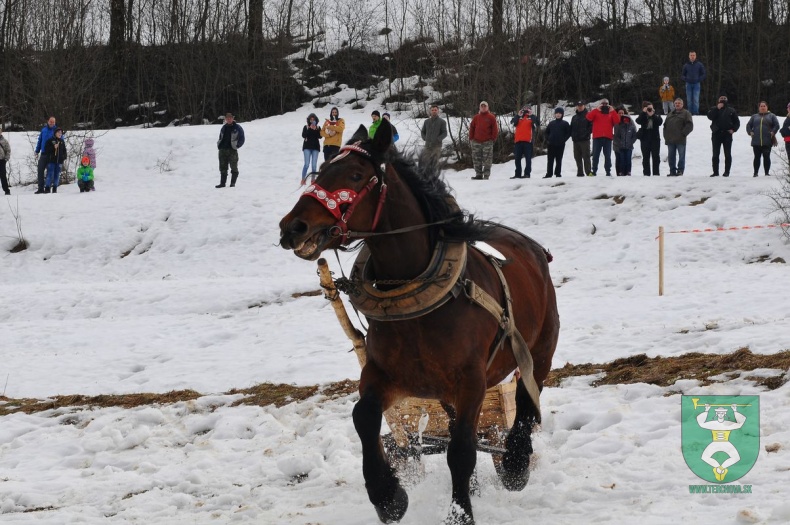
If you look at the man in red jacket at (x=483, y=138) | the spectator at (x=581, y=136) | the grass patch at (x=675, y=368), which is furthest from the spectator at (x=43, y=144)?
the grass patch at (x=675, y=368)

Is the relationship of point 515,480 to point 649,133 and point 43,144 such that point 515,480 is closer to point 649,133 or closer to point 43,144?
point 649,133

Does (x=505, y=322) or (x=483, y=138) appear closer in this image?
(x=505, y=322)

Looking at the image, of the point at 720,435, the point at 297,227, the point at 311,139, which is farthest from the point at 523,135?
the point at 297,227

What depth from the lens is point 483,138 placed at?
21516mm

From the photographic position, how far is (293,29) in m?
42.1

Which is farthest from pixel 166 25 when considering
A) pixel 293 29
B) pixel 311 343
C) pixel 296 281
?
pixel 311 343

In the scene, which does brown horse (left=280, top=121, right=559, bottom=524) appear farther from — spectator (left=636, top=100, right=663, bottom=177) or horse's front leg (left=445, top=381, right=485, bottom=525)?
spectator (left=636, top=100, right=663, bottom=177)

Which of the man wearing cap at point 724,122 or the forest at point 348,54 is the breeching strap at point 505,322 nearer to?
the man wearing cap at point 724,122

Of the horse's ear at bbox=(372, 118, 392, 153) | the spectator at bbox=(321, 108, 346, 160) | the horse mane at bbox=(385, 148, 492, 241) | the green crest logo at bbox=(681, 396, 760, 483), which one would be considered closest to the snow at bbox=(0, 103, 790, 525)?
the green crest logo at bbox=(681, 396, 760, 483)

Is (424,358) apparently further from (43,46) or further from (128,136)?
(43,46)

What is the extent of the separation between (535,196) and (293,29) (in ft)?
83.9

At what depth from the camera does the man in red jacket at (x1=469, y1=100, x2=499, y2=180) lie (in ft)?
68.9

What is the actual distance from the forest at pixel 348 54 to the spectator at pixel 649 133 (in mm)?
9482

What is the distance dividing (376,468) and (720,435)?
231cm
